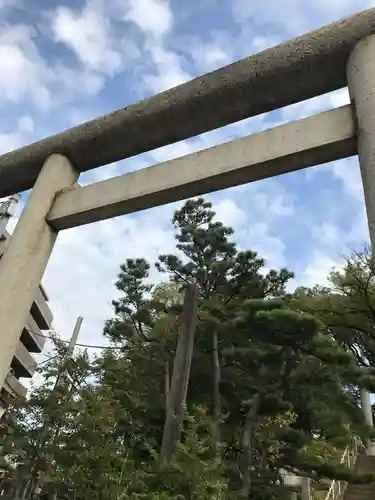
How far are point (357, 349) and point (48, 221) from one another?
1517cm

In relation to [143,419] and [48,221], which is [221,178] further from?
[143,419]

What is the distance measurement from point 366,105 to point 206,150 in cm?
75

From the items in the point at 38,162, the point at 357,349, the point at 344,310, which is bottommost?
the point at 38,162

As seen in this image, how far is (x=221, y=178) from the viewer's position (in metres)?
2.11

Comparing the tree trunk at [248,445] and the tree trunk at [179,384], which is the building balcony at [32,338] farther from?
→ the tree trunk at [179,384]

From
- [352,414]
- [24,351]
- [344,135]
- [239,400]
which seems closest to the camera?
[344,135]

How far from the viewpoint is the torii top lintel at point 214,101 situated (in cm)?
201

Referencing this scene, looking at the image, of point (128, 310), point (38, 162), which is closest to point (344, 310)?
point (128, 310)

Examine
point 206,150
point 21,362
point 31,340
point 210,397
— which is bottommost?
point 206,150

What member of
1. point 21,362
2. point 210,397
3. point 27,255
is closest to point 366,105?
point 27,255

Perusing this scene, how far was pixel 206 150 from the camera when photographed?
2.18m

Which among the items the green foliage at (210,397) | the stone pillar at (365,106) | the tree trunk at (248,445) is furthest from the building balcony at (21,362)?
the stone pillar at (365,106)

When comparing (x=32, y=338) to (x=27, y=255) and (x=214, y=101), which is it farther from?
(x=214, y=101)

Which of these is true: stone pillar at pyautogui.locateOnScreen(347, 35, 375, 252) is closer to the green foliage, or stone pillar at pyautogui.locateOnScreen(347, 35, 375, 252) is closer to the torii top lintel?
the torii top lintel
